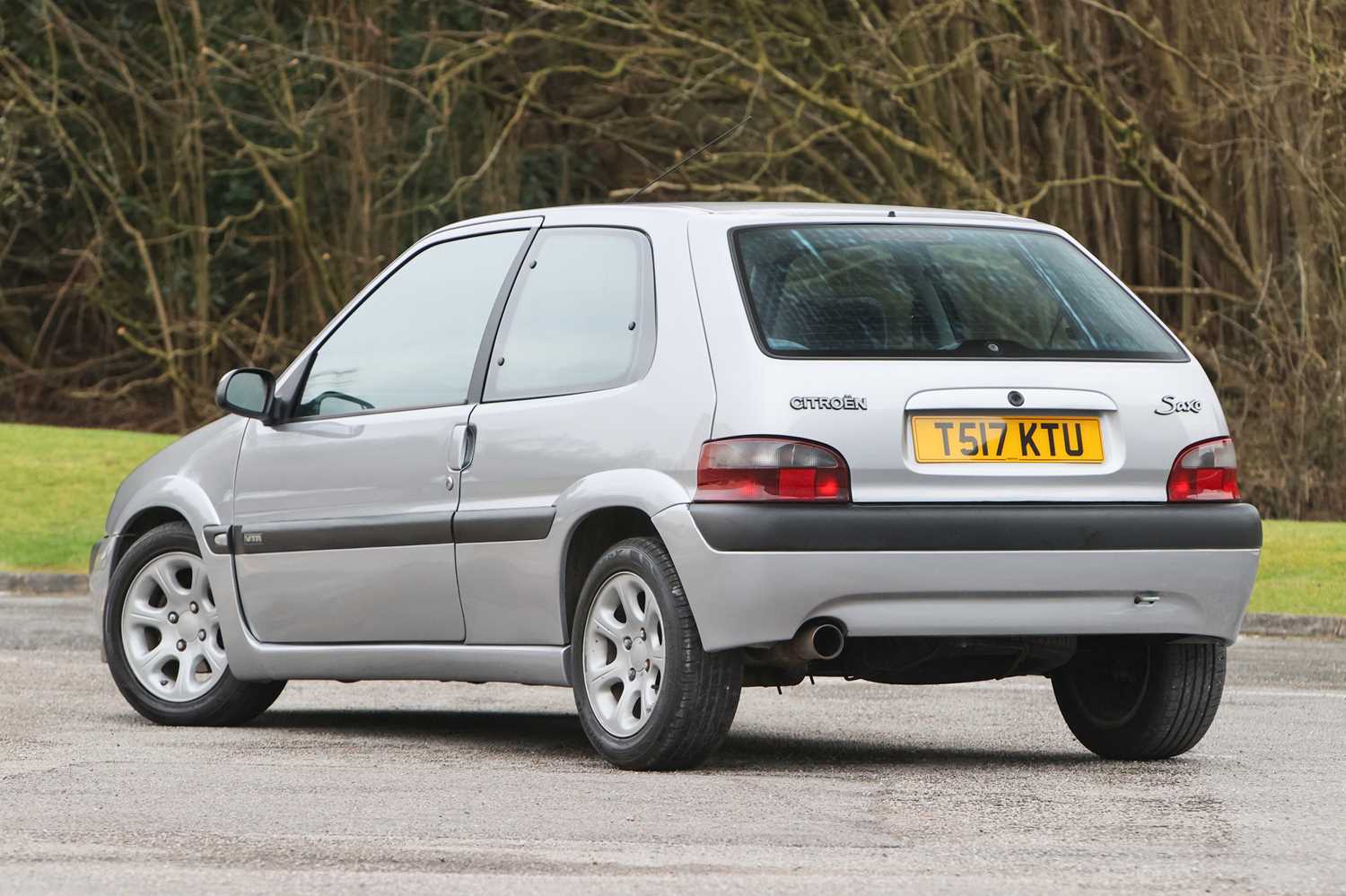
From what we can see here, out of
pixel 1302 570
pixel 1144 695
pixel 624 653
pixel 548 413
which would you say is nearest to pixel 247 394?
pixel 548 413

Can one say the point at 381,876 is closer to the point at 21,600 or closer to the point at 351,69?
the point at 21,600

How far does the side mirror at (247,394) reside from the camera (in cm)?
827

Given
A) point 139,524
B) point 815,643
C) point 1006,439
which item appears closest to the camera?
point 815,643

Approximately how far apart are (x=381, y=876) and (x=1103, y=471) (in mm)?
2680

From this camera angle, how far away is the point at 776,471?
668cm

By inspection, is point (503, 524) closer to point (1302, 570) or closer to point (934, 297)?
point (934, 297)

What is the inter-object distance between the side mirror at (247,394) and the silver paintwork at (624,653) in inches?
68.7

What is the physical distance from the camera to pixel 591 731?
722 centimetres

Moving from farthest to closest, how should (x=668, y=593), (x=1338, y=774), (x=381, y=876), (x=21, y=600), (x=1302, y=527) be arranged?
1. (x=1302, y=527)
2. (x=21, y=600)
3. (x=1338, y=774)
4. (x=668, y=593)
5. (x=381, y=876)

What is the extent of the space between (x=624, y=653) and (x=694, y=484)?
64 centimetres

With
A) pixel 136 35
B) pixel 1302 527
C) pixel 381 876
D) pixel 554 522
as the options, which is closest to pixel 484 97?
pixel 136 35

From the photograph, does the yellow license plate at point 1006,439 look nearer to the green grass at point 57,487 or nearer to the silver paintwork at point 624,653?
the silver paintwork at point 624,653

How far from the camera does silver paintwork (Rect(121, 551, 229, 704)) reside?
8.63 m

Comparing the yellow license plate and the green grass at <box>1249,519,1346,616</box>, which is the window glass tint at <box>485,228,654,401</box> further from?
the green grass at <box>1249,519,1346,616</box>
